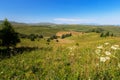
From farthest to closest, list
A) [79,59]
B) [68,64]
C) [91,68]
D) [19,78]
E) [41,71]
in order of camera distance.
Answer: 1. [79,59]
2. [68,64]
3. [41,71]
4. [91,68]
5. [19,78]

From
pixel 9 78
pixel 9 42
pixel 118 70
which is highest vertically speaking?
pixel 118 70

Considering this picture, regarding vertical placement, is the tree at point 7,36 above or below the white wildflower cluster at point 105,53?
below

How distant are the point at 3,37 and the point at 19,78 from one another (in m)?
25.3

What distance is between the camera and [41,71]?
9.38 meters

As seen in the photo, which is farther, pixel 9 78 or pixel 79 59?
pixel 79 59

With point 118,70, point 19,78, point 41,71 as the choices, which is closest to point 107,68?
point 118,70

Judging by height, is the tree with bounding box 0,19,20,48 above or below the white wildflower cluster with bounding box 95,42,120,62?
below

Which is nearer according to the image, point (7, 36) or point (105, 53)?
point (105, 53)

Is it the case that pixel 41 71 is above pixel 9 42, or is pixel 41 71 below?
above

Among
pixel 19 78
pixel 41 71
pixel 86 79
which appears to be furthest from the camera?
pixel 41 71

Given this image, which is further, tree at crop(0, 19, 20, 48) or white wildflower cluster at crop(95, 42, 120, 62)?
tree at crop(0, 19, 20, 48)

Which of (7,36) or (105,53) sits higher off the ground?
(105,53)

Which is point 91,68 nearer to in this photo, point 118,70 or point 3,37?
point 118,70

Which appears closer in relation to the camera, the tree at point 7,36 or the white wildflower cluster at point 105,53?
the white wildflower cluster at point 105,53
